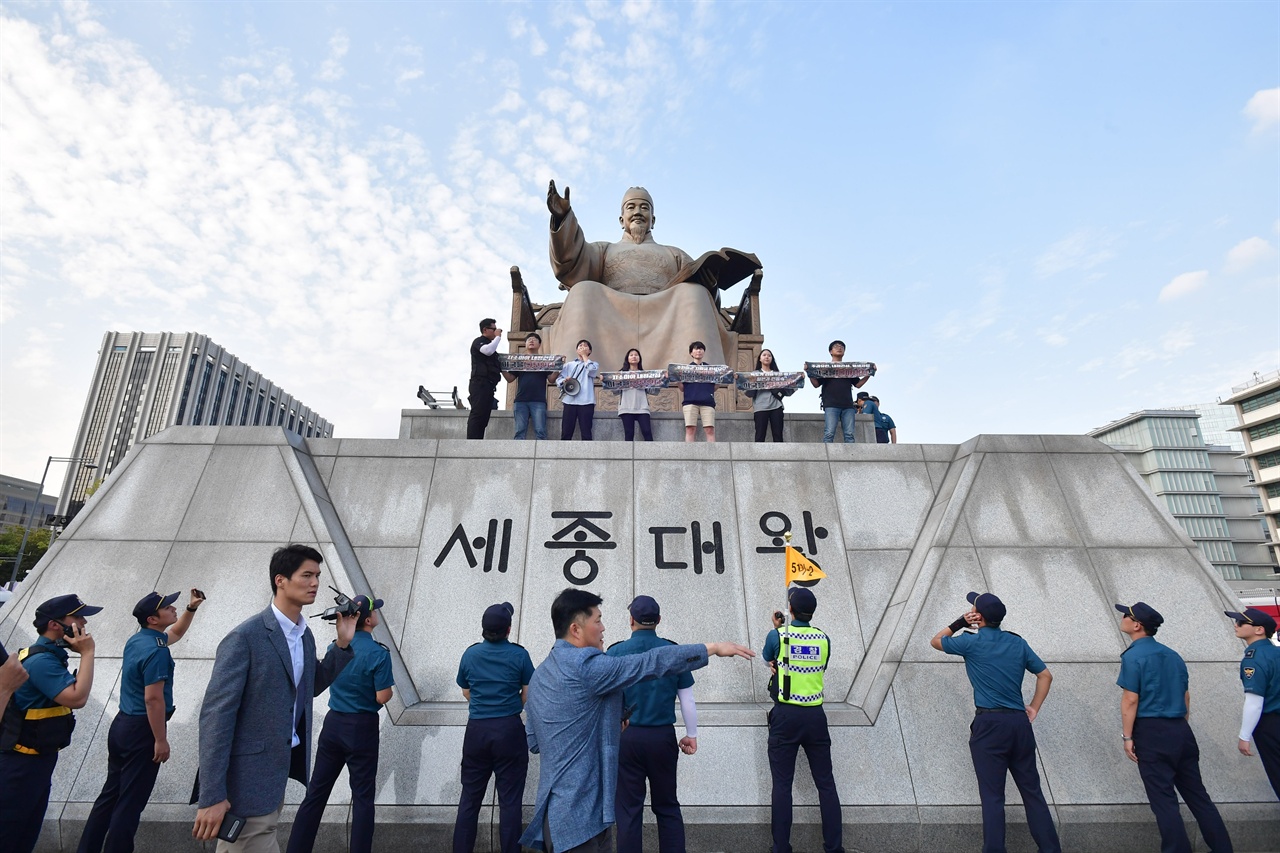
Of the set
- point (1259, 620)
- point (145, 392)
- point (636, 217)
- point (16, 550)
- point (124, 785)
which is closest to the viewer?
point (124, 785)

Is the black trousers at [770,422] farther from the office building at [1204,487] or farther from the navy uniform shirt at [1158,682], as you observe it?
the office building at [1204,487]

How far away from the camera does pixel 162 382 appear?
65125mm

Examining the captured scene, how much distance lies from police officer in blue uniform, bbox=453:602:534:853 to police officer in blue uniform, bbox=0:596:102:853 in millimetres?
2027

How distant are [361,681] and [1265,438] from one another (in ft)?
222

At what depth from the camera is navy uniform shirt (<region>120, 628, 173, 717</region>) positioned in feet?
13.6

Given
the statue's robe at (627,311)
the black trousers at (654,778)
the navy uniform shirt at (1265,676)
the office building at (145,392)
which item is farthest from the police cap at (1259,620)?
the office building at (145,392)

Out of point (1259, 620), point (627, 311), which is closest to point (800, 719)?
point (1259, 620)

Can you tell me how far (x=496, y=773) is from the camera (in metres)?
4.04

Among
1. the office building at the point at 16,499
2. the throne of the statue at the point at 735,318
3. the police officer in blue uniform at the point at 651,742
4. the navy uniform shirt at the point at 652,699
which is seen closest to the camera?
the police officer in blue uniform at the point at 651,742

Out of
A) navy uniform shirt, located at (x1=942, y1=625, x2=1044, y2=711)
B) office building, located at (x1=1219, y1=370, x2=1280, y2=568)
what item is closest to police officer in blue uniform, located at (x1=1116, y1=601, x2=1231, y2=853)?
navy uniform shirt, located at (x1=942, y1=625, x2=1044, y2=711)

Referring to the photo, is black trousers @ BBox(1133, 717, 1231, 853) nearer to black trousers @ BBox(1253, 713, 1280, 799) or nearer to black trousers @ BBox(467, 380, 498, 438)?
black trousers @ BBox(1253, 713, 1280, 799)

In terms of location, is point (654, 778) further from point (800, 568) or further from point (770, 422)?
point (770, 422)

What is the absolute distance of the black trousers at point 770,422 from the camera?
901 cm

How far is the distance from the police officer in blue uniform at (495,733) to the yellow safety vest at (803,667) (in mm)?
1755
